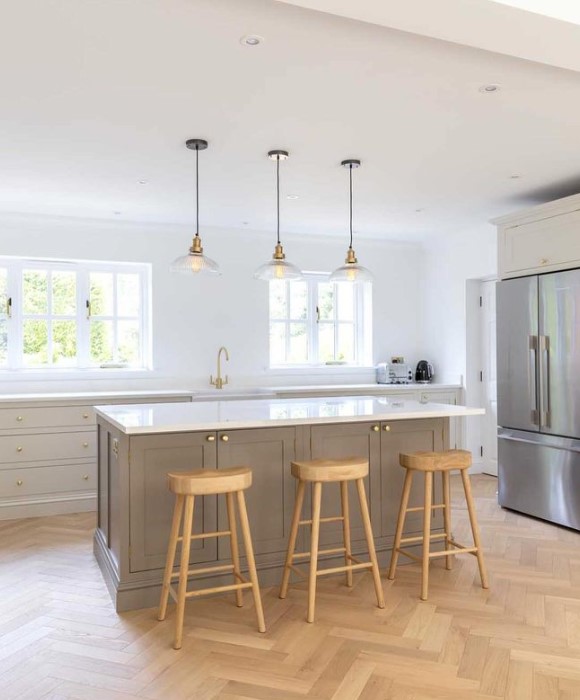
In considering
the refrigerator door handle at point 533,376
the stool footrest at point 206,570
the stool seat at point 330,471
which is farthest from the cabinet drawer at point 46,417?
the refrigerator door handle at point 533,376

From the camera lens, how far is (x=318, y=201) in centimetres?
496

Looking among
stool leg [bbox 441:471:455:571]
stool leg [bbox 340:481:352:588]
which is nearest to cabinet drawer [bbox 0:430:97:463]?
stool leg [bbox 340:481:352:588]

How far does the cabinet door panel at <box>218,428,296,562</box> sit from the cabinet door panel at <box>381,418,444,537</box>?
588mm

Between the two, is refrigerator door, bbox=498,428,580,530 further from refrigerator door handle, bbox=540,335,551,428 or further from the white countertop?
the white countertop

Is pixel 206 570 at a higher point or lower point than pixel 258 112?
lower

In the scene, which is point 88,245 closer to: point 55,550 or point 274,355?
point 274,355

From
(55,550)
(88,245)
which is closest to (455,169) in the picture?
(88,245)

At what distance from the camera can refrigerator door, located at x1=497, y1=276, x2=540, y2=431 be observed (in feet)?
14.8

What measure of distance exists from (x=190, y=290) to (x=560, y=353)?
334cm

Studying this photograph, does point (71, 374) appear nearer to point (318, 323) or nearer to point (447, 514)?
point (318, 323)

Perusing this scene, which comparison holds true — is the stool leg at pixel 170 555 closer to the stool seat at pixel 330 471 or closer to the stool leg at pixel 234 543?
the stool leg at pixel 234 543

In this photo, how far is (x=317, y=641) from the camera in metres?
2.62

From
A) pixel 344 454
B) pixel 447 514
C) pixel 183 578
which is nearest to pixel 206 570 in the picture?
pixel 183 578

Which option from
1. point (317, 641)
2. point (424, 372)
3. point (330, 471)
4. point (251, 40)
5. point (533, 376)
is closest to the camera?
point (251, 40)
